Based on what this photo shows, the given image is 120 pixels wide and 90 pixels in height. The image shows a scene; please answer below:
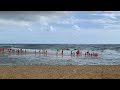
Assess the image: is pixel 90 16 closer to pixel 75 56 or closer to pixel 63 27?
pixel 63 27

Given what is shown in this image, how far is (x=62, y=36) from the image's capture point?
16.1 m

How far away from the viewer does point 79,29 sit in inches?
654

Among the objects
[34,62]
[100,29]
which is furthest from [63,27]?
[34,62]

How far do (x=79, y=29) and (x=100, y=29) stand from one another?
1.43 meters
